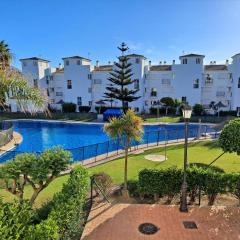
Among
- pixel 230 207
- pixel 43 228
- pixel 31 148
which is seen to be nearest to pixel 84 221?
pixel 43 228

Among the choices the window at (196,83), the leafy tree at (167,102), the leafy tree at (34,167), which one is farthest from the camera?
the window at (196,83)

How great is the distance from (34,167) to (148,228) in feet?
14.2

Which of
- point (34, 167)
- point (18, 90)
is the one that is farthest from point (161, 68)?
point (34, 167)

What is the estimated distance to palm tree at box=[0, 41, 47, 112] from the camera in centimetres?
903

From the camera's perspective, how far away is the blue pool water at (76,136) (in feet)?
64.2

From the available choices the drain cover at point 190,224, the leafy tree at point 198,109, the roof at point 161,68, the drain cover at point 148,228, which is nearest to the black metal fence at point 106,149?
the drain cover at point 148,228

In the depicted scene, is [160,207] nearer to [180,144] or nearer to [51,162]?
[51,162]

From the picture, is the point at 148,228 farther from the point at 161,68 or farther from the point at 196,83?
the point at 161,68

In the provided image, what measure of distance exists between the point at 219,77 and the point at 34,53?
33.5m

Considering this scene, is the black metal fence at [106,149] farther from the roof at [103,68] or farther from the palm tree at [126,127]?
the roof at [103,68]

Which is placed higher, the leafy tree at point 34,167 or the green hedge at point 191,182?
the leafy tree at point 34,167

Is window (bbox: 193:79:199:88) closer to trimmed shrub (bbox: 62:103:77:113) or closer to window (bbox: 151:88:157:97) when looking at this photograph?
window (bbox: 151:88:157:97)

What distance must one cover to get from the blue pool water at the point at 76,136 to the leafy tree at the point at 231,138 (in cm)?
940

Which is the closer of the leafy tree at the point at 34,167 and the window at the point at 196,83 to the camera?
the leafy tree at the point at 34,167
